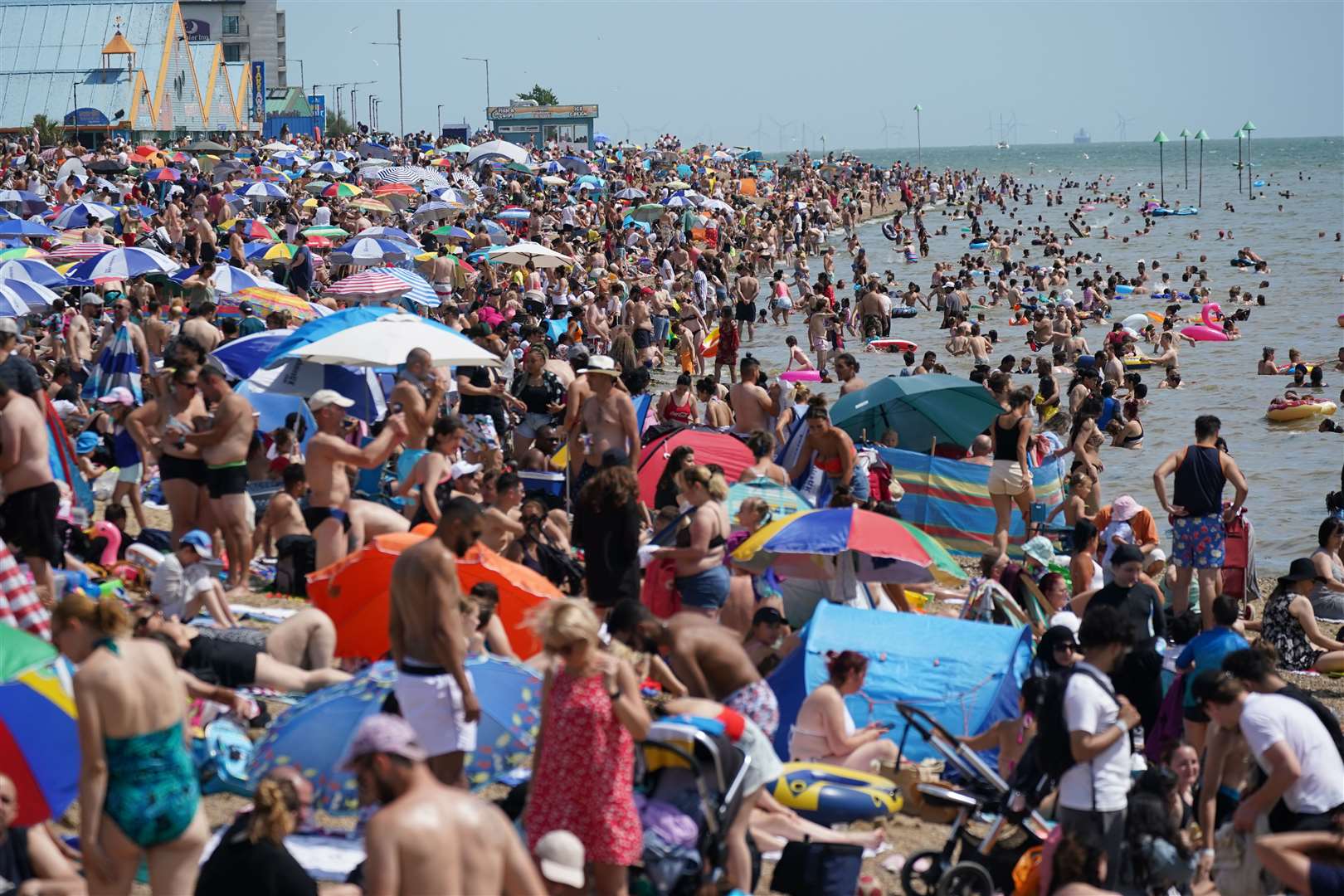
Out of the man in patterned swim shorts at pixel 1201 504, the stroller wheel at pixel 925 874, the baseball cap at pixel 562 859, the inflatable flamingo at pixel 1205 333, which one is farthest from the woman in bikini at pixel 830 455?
the inflatable flamingo at pixel 1205 333

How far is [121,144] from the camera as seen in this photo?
3806cm

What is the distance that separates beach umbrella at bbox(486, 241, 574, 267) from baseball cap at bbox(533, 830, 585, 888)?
742 inches

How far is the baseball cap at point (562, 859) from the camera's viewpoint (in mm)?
4496

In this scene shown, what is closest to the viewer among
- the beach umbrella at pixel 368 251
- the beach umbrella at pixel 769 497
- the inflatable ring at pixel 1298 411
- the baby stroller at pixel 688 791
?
the baby stroller at pixel 688 791

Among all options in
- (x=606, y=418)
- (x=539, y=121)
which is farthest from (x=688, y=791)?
(x=539, y=121)

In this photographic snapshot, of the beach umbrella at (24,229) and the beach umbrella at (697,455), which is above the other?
the beach umbrella at (24,229)

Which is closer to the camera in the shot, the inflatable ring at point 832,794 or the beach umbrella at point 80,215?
the inflatable ring at point 832,794

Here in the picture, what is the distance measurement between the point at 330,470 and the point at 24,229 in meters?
13.4

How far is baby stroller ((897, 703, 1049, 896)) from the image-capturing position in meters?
5.67

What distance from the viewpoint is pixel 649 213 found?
38156mm

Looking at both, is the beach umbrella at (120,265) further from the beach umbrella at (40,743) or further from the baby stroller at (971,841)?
the baby stroller at (971,841)

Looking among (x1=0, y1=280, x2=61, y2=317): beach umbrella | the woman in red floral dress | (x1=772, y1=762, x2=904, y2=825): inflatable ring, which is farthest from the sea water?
(x1=0, y1=280, x2=61, y2=317): beach umbrella

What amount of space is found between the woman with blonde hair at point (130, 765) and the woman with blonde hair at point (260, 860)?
8 centimetres

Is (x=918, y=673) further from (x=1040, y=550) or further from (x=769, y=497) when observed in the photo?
(x=1040, y=550)
